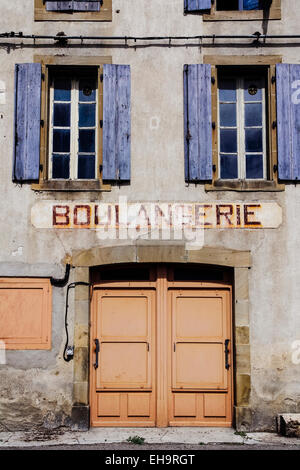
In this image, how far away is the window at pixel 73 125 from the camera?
8664 millimetres

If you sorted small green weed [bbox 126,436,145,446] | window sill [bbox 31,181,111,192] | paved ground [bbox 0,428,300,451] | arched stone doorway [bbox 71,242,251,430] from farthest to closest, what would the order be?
window sill [bbox 31,181,111,192], arched stone doorway [bbox 71,242,251,430], small green weed [bbox 126,436,145,446], paved ground [bbox 0,428,300,451]

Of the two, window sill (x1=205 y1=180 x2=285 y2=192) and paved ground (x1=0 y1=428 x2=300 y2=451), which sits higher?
window sill (x1=205 y1=180 x2=285 y2=192)

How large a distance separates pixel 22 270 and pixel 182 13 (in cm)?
432

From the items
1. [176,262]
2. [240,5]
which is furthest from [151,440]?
[240,5]

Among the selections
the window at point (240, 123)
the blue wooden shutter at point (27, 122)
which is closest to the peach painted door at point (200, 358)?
the window at point (240, 123)

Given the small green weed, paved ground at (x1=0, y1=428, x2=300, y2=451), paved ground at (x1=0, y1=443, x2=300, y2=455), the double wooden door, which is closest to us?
paved ground at (x1=0, y1=443, x2=300, y2=455)

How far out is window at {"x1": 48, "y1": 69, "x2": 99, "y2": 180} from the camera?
341 inches

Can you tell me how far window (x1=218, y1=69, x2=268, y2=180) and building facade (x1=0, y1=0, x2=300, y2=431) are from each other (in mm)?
23

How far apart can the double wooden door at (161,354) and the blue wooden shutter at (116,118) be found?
1.73 meters

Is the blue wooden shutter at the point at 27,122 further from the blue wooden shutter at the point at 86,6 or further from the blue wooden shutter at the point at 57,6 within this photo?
the blue wooden shutter at the point at 86,6

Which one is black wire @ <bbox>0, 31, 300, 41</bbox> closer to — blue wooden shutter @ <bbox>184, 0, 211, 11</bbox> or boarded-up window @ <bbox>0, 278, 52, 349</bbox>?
blue wooden shutter @ <bbox>184, 0, 211, 11</bbox>

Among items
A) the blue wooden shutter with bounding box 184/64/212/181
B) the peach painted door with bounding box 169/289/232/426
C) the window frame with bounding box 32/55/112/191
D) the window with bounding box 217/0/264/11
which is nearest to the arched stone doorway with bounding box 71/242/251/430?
the peach painted door with bounding box 169/289/232/426

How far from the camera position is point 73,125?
28.7 ft

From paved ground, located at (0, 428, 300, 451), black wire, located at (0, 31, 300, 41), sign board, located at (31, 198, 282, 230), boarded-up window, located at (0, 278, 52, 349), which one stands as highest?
black wire, located at (0, 31, 300, 41)
